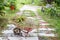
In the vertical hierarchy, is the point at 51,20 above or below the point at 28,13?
below

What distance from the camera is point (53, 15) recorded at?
2.96 metres

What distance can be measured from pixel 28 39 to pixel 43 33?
290 mm

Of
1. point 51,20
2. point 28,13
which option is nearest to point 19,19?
point 28,13

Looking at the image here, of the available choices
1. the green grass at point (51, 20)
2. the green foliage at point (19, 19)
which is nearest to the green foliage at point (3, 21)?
the green foliage at point (19, 19)

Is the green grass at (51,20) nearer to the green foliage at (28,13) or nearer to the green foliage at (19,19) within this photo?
the green foliage at (28,13)

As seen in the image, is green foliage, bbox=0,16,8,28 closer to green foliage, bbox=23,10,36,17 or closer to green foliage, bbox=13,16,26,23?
green foliage, bbox=13,16,26,23

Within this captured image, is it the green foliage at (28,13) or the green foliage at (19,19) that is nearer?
the green foliage at (19,19)

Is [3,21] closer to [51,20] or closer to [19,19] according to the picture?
→ [19,19]

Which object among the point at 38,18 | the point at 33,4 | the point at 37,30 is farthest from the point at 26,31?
the point at 33,4

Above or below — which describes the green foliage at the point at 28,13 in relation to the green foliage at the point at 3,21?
above

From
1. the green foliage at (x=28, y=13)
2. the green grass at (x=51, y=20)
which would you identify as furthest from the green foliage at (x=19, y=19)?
the green grass at (x=51, y=20)

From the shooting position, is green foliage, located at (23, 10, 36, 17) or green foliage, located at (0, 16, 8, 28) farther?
green foliage, located at (23, 10, 36, 17)

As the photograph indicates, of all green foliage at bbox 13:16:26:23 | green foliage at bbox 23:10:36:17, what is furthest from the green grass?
green foliage at bbox 13:16:26:23

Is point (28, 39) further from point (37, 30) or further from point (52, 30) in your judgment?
point (52, 30)
